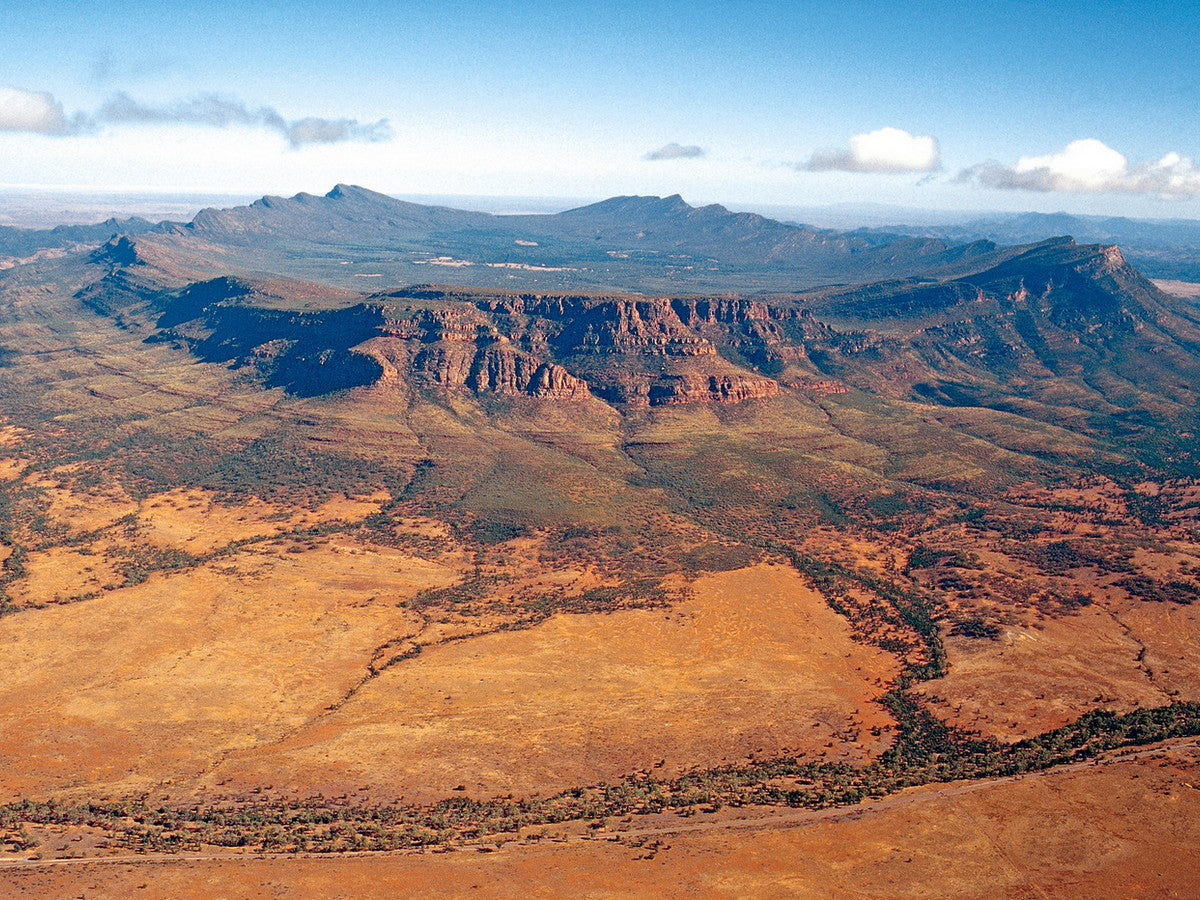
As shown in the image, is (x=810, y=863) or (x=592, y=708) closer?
(x=810, y=863)

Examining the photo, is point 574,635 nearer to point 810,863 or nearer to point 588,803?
point 588,803

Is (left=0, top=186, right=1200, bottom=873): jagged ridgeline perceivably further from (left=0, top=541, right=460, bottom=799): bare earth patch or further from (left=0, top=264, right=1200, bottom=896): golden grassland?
(left=0, top=264, right=1200, bottom=896): golden grassland

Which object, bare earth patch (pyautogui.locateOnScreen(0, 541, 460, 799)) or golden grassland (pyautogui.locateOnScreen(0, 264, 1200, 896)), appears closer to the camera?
golden grassland (pyautogui.locateOnScreen(0, 264, 1200, 896))

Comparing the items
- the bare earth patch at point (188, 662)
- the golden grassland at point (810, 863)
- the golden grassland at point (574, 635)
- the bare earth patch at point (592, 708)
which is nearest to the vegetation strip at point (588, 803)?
the golden grassland at point (574, 635)

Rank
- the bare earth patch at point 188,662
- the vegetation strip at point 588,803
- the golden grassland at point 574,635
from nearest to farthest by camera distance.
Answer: the golden grassland at point 574,635
the vegetation strip at point 588,803
the bare earth patch at point 188,662

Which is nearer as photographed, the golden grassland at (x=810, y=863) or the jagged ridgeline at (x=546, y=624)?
the golden grassland at (x=810, y=863)

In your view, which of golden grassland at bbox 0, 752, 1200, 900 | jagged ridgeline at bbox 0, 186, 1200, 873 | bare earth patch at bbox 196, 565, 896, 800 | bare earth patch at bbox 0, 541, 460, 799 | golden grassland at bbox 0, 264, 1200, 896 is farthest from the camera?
bare earth patch at bbox 0, 541, 460, 799

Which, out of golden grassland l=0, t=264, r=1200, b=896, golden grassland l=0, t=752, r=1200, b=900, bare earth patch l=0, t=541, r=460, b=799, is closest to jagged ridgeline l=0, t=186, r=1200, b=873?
bare earth patch l=0, t=541, r=460, b=799

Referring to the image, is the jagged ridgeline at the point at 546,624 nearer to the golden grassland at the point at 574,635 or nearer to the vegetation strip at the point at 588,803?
the vegetation strip at the point at 588,803

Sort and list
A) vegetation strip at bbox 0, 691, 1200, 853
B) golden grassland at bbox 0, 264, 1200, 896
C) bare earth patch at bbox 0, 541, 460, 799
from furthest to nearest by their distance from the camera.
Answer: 1. bare earth patch at bbox 0, 541, 460, 799
2. vegetation strip at bbox 0, 691, 1200, 853
3. golden grassland at bbox 0, 264, 1200, 896

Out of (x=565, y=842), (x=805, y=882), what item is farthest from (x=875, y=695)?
(x=565, y=842)

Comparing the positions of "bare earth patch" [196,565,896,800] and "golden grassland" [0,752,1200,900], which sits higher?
"golden grassland" [0,752,1200,900]

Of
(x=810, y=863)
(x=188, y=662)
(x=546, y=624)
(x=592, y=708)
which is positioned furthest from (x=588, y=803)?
(x=188, y=662)
